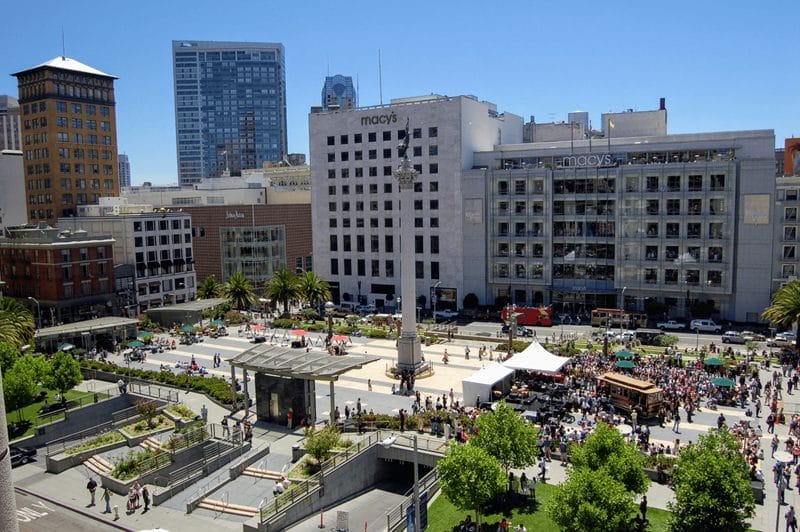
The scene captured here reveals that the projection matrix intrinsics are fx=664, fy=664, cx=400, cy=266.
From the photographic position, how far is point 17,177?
115 meters

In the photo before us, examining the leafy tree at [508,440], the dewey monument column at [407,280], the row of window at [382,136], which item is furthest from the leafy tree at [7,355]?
the row of window at [382,136]

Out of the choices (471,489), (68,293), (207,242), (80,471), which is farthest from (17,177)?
(471,489)

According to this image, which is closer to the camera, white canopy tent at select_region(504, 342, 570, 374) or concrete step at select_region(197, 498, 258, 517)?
concrete step at select_region(197, 498, 258, 517)

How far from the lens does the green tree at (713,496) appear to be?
25047 mm

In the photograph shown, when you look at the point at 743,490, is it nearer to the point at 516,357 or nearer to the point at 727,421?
the point at 727,421

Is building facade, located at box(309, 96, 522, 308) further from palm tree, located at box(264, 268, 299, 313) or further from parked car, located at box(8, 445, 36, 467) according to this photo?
parked car, located at box(8, 445, 36, 467)

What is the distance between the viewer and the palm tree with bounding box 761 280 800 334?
5916 centimetres

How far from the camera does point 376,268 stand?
103500mm

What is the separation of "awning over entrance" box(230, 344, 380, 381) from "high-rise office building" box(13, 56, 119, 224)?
78588mm

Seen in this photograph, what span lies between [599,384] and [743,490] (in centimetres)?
2357

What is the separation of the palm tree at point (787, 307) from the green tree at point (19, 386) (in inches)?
2423

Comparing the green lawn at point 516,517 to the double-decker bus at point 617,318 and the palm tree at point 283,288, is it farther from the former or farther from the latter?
the palm tree at point 283,288

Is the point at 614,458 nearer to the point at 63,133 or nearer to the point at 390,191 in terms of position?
the point at 390,191

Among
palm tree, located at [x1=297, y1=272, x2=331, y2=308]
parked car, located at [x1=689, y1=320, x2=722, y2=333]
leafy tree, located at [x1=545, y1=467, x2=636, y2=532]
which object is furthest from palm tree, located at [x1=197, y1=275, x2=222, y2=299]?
leafy tree, located at [x1=545, y1=467, x2=636, y2=532]
